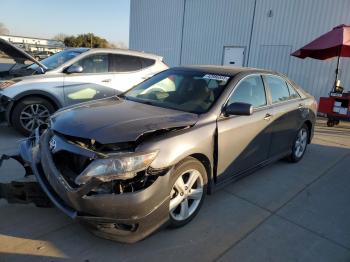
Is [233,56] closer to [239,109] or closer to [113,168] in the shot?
[239,109]

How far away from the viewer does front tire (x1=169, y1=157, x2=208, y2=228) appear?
3.00 m

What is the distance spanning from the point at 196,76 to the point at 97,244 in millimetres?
2367

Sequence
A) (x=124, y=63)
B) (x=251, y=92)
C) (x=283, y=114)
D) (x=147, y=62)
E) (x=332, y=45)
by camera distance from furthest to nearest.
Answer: (x=332, y=45), (x=147, y=62), (x=124, y=63), (x=283, y=114), (x=251, y=92)

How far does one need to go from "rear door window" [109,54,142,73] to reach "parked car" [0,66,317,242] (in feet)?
9.39

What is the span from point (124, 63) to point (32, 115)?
235cm

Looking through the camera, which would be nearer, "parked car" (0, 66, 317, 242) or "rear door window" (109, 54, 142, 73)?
"parked car" (0, 66, 317, 242)

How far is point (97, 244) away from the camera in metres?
2.87

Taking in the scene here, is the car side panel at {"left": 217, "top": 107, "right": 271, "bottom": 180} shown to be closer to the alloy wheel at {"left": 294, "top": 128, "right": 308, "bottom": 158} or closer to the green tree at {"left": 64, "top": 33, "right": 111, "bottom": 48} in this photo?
the alloy wheel at {"left": 294, "top": 128, "right": 308, "bottom": 158}

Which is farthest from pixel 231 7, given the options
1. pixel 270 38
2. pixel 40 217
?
pixel 40 217

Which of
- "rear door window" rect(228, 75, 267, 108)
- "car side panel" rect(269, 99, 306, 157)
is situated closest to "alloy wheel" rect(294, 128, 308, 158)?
"car side panel" rect(269, 99, 306, 157)

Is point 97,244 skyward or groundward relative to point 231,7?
groundward

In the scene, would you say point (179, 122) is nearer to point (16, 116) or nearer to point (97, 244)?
point (97, 244)

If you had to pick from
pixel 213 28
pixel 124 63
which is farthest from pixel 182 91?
pixel 213 28

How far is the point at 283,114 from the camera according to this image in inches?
184
